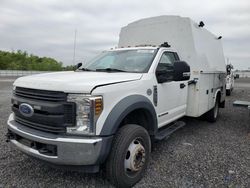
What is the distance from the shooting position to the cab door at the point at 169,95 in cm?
374

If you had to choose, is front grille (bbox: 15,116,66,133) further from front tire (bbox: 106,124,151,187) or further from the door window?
the door window

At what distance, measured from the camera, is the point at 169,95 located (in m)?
3.96

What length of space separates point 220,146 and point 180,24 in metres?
2.72

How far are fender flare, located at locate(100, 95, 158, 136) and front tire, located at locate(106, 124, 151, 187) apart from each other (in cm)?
19

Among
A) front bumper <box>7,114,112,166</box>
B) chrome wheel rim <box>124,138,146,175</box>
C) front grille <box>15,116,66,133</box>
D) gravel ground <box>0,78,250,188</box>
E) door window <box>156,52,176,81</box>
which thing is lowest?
gravel ground <box>0,78,250,188</box>

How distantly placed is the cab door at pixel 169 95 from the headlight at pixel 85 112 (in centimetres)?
143

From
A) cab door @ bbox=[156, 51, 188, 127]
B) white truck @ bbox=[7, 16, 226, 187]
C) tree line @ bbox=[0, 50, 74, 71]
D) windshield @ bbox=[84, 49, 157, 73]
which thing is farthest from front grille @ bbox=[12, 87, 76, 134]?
tree line @ bbox=[0, 50, 74, 71]

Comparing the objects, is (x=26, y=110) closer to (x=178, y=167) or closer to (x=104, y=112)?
(x=104, y=112)

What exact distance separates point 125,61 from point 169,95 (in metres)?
0.98

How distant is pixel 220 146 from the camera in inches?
177

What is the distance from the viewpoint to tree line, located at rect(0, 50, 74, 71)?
211 ft

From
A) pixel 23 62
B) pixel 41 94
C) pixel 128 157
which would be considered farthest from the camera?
pixel 23 62

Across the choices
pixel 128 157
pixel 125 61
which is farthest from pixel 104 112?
pixel 125 61

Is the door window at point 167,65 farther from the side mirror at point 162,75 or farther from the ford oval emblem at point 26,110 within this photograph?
the ford oval emblem at point 26,110
